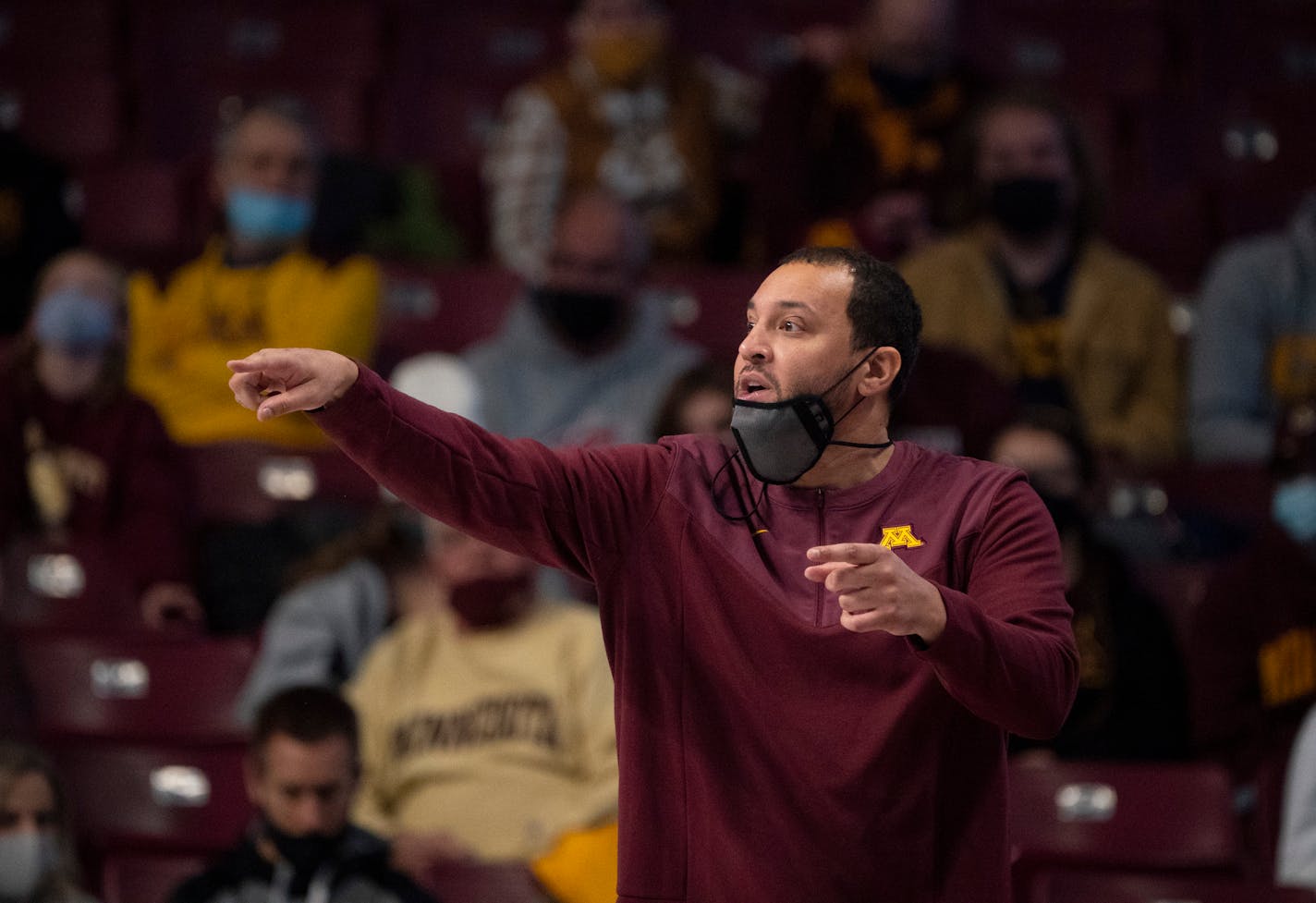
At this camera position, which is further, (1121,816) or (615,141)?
(615,141)

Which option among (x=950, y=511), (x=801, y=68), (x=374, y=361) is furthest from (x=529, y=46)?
(x=950, y=511)

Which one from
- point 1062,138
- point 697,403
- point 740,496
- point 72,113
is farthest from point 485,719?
point 72,113

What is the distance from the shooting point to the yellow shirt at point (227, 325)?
5305mm

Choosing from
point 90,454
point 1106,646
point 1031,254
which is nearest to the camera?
point 1106,646

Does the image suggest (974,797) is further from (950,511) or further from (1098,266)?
(1098,266)

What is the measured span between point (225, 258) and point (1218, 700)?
9.41 ft

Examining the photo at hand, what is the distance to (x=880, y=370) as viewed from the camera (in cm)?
233

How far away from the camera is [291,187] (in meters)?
5.40

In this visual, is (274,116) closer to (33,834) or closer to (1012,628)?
(33,834)

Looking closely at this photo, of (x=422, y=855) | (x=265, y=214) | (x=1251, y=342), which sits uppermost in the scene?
(x=265, y=214)

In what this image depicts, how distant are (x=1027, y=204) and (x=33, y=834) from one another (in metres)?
2.92

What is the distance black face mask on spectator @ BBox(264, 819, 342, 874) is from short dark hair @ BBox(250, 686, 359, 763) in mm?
153

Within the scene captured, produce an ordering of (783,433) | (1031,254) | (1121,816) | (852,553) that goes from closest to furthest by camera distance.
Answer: (852,553)
(783,433)
(1121,816)
(1031,254)

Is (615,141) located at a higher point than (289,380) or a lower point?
higher
